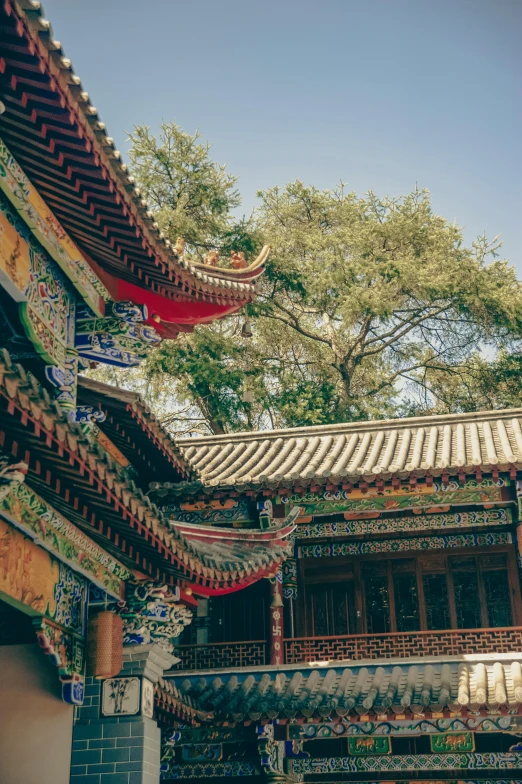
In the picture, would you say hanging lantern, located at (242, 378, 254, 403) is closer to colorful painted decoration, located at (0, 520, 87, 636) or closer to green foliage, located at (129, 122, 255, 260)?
green foliage, located at (129, 122, 255, 260)

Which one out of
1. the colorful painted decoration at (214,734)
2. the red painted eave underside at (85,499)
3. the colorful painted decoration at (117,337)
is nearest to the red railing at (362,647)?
the colorful painted decoration at (214,734)

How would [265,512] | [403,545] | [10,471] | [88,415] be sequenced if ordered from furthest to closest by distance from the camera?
[403,545], [265,512], [88,415], [10,471]

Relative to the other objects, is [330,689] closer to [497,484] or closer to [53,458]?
[497,484]

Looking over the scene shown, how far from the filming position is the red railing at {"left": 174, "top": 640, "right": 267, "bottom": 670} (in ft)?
46.1

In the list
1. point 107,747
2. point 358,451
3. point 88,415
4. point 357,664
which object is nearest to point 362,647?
point 357,664

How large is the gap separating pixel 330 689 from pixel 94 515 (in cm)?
581

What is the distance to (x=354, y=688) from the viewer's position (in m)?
12.9

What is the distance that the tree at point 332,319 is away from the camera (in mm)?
27938

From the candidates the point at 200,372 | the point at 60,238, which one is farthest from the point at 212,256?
the point at 200,372

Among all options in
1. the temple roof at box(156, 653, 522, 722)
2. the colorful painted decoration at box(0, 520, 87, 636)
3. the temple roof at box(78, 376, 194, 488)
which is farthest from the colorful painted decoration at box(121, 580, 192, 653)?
the temple roof at box(78, 376, 194, 488)

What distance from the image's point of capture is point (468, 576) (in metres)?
14.7

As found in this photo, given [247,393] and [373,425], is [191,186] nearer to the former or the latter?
[247,393]

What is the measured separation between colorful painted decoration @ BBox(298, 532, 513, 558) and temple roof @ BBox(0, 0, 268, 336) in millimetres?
4546

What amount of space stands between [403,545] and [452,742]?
2795 millimetres
